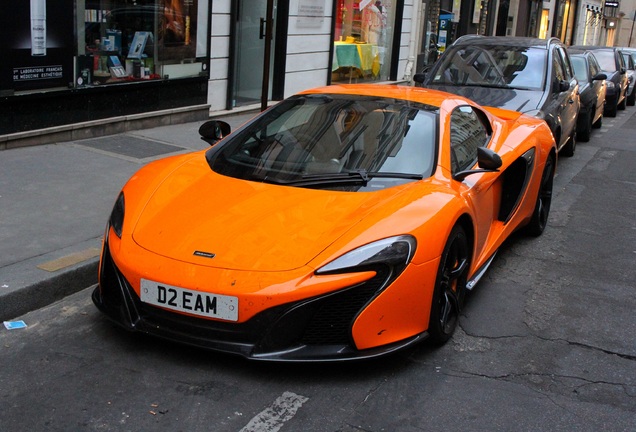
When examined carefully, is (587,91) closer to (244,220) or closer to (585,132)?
(585,132)

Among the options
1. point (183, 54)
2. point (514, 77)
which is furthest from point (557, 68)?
point (183, 54)

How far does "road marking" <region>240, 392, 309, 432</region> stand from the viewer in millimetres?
3332

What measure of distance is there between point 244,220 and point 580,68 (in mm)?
10874

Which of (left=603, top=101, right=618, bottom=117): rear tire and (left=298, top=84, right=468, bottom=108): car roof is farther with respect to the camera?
(left=603, top=101, right=618, bottom=117): rear tire

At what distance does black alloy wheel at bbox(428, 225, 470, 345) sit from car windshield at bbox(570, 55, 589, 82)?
31.1ft

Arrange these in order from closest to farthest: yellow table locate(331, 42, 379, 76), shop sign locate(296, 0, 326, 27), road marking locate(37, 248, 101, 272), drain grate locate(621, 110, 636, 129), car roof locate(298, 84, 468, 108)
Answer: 1. road marking locate(37, 248, 101, 272)
2. car roof locate(298, 84, 468, 108)
3. shop sign locate(296, 0, 326, 27)
4. yellow table locate(331, 42, 379, 76)
5. drain grate locate(621, 110, 636, 129)

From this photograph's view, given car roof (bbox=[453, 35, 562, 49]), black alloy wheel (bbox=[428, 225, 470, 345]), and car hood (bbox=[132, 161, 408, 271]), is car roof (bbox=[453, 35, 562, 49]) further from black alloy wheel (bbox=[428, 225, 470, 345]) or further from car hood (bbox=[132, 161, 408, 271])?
car hood (bbox=[132, 161, 408, 271])

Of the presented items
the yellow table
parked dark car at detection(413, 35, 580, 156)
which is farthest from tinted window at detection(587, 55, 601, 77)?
the yellow table

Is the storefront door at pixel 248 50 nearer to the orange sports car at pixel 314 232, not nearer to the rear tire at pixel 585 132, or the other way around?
the rear tire at pixel 585 132

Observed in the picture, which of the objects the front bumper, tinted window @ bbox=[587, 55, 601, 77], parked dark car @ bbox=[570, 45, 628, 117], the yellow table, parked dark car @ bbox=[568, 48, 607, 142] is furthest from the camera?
parked dark car @ bbox=[570, 45, 628, 117]

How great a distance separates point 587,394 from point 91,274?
3.14m

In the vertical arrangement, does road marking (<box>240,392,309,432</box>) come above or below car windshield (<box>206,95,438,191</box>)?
below

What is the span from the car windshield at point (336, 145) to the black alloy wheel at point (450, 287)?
0.50m

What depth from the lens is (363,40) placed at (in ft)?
54.3
